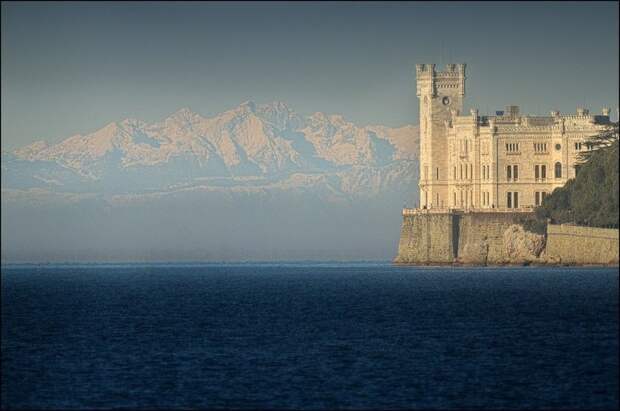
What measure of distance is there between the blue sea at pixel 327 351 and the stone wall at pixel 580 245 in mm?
15341


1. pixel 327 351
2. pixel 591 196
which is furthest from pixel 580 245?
pixel 327 351

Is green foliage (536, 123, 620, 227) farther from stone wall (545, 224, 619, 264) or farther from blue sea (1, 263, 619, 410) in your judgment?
blue sea (1, 263, 619, 410)

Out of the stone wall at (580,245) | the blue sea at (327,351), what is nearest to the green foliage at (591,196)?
the stone wall at (580,245)

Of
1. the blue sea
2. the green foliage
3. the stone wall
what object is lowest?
the blue sea

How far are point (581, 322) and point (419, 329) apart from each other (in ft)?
32.2

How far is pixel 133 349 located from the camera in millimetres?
100625

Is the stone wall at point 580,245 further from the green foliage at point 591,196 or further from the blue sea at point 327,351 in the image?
the blue sea at point 327,351

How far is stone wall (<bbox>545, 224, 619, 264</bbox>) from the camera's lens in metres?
172

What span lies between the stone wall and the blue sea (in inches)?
604

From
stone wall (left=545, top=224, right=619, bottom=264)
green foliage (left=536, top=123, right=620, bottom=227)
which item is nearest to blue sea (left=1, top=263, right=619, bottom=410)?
stone wall (left=545, top=224, right=619, bottom=264)

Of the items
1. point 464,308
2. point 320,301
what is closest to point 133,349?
point 464,308

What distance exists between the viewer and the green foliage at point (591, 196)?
175 m

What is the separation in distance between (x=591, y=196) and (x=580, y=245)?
16.1 ft

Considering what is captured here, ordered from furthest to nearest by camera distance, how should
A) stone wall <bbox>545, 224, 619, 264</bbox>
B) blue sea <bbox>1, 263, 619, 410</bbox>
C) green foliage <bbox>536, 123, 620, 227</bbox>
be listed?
green foliage <bbox>536, 123, 620, 227</bbox> → stone wall <bbox>545, 224, 619, 264</bbox> → blue sea <bbox>1, 263, 619, 410</bbox>
